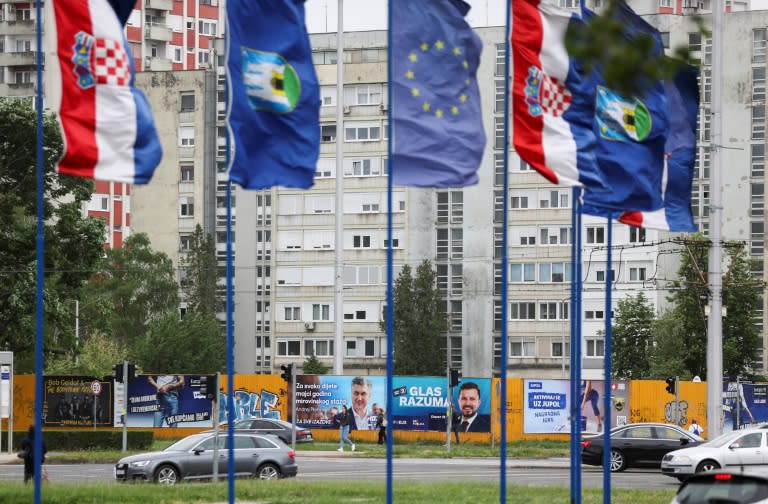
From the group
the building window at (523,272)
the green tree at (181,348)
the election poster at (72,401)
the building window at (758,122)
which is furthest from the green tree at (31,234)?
the building window at (758,122)

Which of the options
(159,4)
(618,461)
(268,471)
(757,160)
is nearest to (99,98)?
(268,471)

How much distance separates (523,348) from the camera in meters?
94.4

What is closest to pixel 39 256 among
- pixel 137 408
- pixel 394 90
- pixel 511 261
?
pixel 394 90

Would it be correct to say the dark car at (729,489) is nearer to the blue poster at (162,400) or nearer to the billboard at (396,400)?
the billboard at (396,400)

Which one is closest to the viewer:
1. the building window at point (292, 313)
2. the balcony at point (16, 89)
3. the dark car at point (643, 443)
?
the dark car at point (643, 443)

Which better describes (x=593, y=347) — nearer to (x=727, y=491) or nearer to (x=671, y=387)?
(x=671, y=387)

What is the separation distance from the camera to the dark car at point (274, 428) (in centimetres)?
5091

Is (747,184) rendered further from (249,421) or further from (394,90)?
(394,90)

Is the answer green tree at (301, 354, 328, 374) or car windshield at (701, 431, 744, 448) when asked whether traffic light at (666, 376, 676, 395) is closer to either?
car windshield at (701, 431, 744, 448)

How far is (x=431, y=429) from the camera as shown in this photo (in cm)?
6003

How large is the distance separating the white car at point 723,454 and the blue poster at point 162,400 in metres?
27.7

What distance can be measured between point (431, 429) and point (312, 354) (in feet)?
117

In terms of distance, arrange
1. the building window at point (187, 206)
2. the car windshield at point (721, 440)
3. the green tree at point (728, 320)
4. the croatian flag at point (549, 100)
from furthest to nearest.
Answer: the building window at point (187, 206) → the green tree at point (728, 320) → the car windshield at point (721, 440) → the croatian flag at point (549, 100)

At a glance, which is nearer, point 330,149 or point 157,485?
point 157,485
